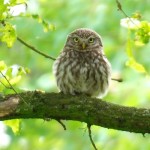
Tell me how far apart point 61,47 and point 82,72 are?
85.6 inches

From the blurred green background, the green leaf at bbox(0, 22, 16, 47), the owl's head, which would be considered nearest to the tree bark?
the green leaf at bbox(0, 22, 16, 47)

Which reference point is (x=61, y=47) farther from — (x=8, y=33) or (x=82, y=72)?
(x=8, y=33)

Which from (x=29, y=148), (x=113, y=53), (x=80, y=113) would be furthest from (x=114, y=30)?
(x=80, y=113)

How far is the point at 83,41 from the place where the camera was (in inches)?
205

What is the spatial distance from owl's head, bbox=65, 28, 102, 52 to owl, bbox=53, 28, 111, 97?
0.06 m

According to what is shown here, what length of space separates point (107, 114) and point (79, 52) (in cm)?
123

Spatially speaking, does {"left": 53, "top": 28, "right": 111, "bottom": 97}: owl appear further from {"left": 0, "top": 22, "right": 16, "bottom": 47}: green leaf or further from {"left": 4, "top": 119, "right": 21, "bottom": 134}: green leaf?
{"left": 0, "top": 22, "right": 16, "bottom": 47}: green leaf

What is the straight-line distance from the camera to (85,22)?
678cm

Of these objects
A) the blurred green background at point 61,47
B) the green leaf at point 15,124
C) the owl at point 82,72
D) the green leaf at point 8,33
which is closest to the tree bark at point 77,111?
the green leaf at point 15,124

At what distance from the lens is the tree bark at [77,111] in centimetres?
383

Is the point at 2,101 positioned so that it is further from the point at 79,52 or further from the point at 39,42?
the point at 39,42

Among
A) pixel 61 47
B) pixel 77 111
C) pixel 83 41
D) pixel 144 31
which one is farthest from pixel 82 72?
pixel 61 47

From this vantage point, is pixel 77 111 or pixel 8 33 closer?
pixel 8 33

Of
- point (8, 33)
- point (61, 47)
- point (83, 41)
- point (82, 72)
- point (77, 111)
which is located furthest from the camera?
point (61, 47)
